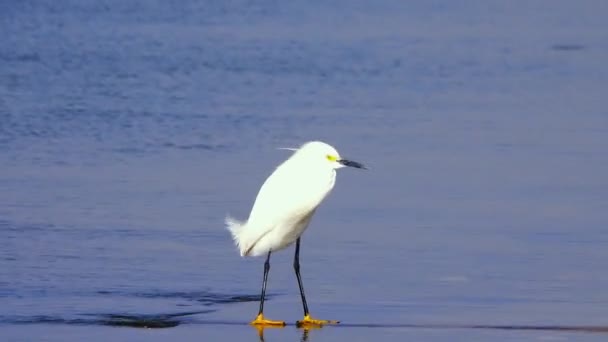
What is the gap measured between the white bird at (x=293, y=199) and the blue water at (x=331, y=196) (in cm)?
Answer: 43

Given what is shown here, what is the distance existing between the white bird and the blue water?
0.43 m

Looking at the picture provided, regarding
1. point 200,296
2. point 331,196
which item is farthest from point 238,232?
point 331,196

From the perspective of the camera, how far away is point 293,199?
9062 mm

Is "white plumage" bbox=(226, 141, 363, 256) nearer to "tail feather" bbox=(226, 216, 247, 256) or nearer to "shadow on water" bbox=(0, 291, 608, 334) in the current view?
"tail feather" bbox=(226, 216, 247, 256)

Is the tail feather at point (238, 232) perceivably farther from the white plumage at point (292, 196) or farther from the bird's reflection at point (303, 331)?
the bird's reflection at point (303, 331)

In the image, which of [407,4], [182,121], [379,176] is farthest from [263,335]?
[407,4]

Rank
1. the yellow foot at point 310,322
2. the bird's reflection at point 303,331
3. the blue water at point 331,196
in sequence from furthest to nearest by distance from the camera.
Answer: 1. the blue water at point 331,196
2. the yellow foot at point 310,322
3. the bird's reflection at point 303,331

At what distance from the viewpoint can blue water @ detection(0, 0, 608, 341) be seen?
9414mm

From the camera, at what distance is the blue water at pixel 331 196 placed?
9.41 meters

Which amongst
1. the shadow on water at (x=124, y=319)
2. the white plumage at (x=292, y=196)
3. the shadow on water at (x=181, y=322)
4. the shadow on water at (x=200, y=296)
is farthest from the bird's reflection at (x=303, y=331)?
the shadow on water at (x=200, y=296)

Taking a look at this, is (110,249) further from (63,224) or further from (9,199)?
(9,199)

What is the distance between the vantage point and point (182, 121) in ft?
59.6

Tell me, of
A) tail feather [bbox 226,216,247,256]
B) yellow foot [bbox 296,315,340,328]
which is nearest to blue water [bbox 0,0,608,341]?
yellow foot [bbox 296,315,340,328]

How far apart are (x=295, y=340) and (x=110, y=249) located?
2.80 metres
